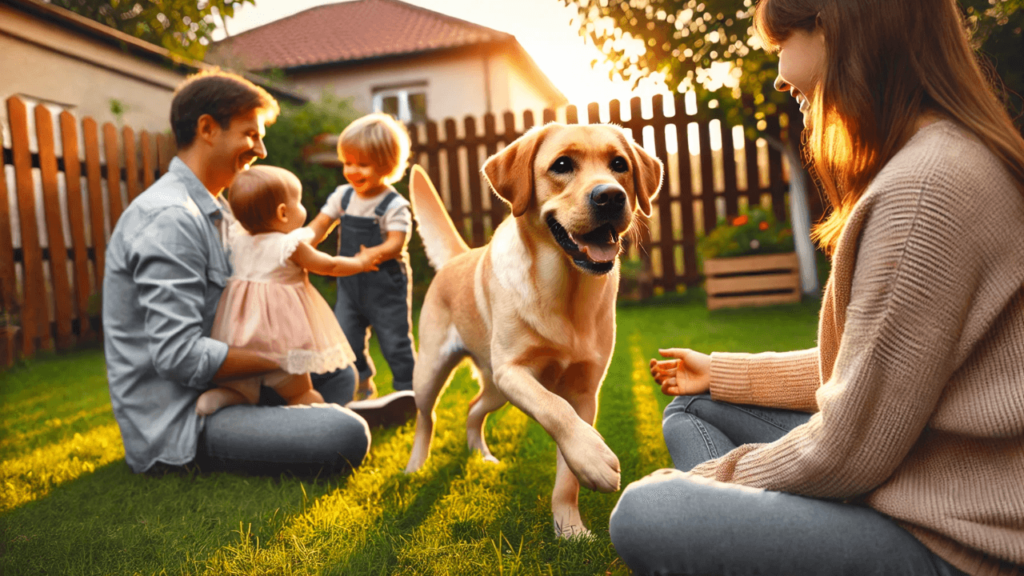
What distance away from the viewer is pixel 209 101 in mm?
3000

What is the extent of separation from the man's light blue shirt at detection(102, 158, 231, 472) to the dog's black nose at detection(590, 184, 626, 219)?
5.51ft

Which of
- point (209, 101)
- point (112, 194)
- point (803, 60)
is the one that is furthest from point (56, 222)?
point (803, 60)

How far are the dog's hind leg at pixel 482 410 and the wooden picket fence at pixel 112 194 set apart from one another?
2866 mm

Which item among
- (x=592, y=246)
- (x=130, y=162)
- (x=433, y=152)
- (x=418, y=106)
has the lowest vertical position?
(x=592, y=246)

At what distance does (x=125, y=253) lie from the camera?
9.07ft

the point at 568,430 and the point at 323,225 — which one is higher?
the point at 323,225

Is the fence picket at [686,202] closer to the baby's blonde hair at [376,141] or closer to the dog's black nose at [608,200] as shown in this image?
the baby's blonde hair at [376,141]

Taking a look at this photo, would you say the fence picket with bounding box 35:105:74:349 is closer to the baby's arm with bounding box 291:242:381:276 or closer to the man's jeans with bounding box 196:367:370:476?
the baby's arm with bounding box 291:242:381:276

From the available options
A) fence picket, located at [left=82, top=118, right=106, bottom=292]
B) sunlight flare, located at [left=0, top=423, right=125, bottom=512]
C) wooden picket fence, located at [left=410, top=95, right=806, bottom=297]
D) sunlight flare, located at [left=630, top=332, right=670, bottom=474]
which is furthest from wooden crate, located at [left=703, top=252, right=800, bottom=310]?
fence picket, located at [left=82, top=118, right=106, bottom=292]

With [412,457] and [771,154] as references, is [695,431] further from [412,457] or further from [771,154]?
[771,154]

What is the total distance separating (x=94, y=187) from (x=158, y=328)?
6.18m

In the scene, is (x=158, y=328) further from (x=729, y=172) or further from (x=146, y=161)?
(x=729, y=172)

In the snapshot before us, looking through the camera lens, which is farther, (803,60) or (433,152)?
(433,152)

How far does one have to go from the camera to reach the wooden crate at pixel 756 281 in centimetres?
706
